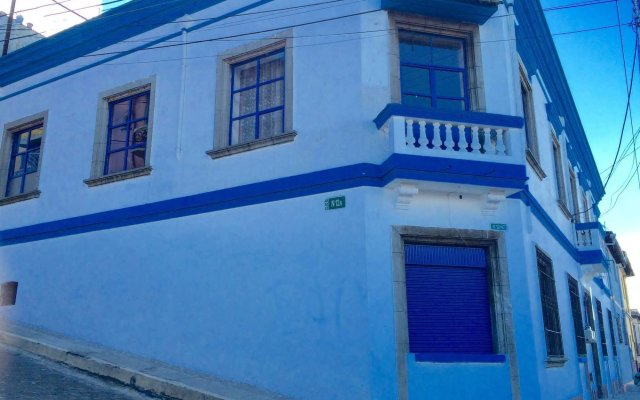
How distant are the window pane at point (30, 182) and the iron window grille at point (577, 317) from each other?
12437 mm

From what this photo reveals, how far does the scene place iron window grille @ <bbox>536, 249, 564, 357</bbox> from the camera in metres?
10.0

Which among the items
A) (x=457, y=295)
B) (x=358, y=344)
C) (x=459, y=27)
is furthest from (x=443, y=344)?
(x=459, y=27)

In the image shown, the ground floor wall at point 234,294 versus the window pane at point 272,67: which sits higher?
the window pane at point 272,67

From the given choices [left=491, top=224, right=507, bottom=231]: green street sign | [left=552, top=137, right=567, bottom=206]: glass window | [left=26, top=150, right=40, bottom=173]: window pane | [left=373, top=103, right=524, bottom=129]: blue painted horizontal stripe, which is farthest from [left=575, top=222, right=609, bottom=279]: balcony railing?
[left=26, top=150, right=40, bottom=173]: window pane

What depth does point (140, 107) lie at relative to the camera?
1208cm

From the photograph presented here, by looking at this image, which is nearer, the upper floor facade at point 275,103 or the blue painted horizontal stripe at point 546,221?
the upper floor facade at point 275,103

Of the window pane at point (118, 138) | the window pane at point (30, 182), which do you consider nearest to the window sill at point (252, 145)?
the window pane at point (118, 138)

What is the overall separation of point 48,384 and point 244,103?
18.6 ft

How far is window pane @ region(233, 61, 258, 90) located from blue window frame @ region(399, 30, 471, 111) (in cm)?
276

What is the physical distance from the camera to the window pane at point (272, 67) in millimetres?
10516

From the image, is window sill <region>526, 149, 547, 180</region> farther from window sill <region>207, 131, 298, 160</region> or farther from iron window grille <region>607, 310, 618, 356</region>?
iron window grille <region>607, 310, 618, 356</region>

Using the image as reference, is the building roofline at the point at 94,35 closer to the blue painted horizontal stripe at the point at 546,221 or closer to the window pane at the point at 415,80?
the window pane at the point at 415,80

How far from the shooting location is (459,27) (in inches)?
392

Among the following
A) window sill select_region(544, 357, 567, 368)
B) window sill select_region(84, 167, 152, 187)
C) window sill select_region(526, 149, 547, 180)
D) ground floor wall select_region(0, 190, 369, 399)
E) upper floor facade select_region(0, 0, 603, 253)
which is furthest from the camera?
window sill select_region(84, 167, 152, 187)
